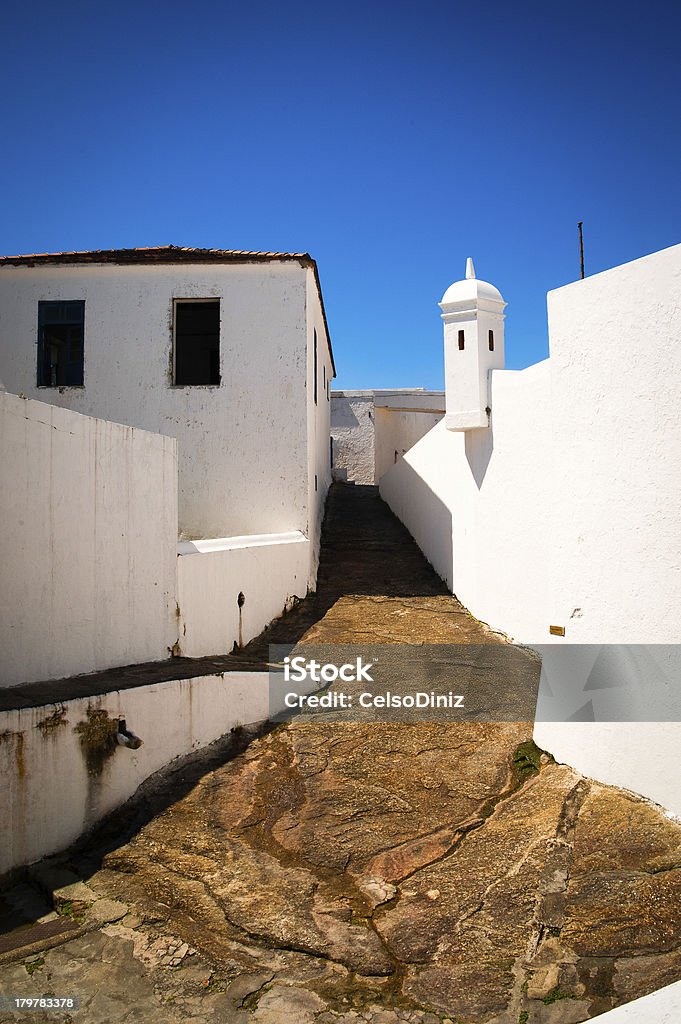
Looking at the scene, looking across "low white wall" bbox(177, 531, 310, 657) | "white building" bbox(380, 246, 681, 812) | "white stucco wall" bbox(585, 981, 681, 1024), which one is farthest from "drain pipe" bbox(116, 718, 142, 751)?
"white stucco wall" bbox(585, 981, 681, 1024)

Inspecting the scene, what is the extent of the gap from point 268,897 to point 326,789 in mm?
1230

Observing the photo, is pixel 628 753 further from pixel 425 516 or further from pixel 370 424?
pixel 370 424

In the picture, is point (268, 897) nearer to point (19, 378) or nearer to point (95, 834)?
point (95, 834)

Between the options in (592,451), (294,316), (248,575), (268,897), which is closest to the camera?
(268,897)

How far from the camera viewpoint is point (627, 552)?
4887 millimetres

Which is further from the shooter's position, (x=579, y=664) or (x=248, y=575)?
(x=248, y=575)

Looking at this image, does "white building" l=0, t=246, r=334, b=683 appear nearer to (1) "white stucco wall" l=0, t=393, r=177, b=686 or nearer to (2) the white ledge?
(2) the white ledge

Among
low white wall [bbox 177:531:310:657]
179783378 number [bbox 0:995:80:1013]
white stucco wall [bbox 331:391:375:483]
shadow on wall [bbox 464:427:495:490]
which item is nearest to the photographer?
179783378 number [bbox 0:995:80:1013]

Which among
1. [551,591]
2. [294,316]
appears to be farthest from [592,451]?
[294,316]

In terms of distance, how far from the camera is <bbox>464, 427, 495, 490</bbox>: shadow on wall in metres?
8.77

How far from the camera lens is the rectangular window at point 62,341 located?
11328 mm

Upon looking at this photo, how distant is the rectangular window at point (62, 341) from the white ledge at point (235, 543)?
419 centimetres

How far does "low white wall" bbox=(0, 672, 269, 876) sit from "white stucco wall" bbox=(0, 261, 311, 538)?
5220mm

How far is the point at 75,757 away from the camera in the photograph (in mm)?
4664
